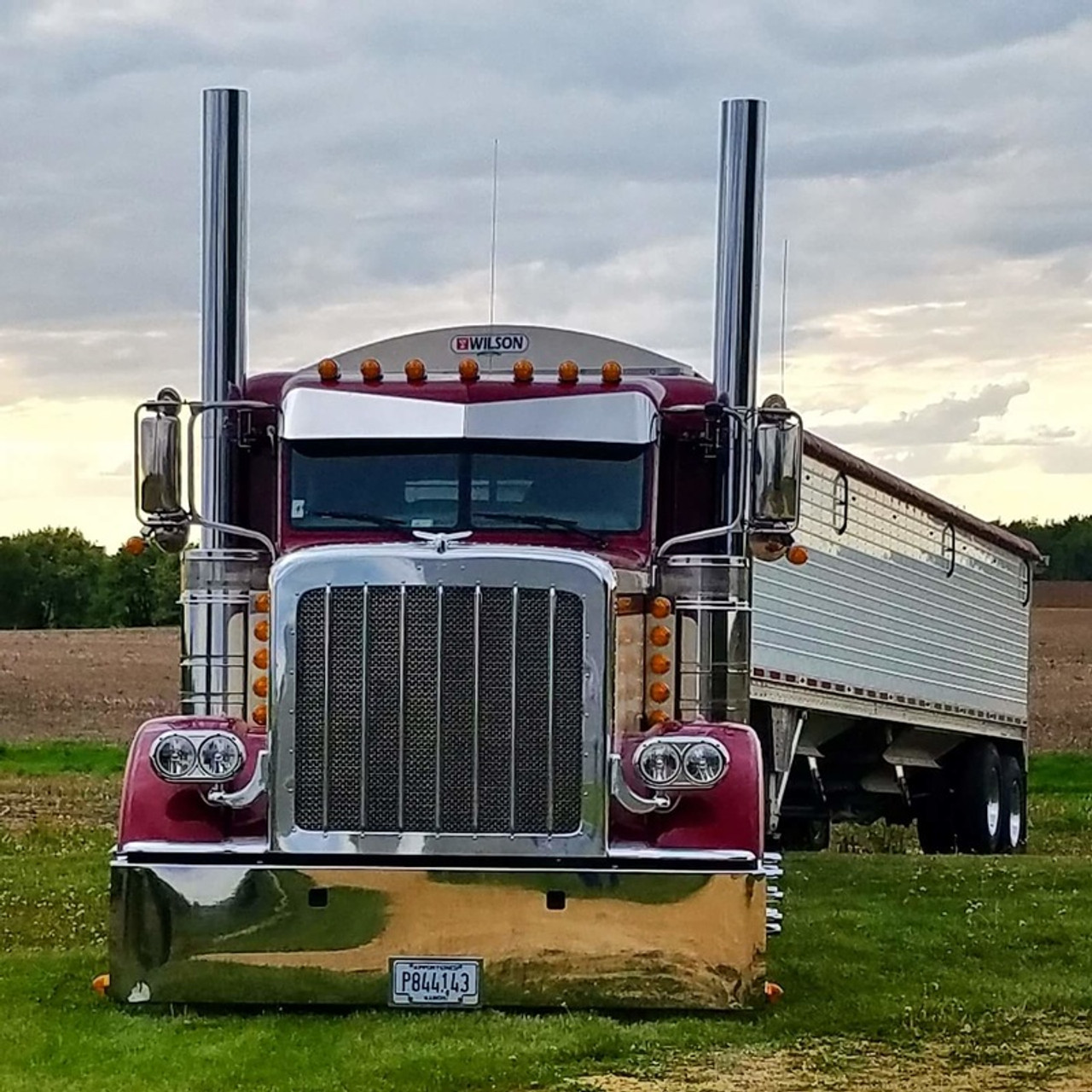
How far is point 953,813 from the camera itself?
69.8 feet

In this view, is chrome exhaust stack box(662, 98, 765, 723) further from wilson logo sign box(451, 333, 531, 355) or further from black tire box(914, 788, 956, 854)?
black tire box(914, 788, 956, 854)

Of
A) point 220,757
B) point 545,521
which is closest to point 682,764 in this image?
point 545,521

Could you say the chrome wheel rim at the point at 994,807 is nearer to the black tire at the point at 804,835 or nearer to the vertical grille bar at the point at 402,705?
the black tire at the point at 804,835

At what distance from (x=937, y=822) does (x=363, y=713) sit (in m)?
13.1

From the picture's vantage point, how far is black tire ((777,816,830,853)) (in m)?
19.8

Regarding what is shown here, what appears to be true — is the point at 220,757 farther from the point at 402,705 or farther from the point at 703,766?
the point at 703,766

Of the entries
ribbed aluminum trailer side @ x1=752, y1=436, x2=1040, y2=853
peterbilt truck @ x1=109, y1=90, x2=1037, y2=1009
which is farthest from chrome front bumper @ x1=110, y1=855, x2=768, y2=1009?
ribbed aluminum trailer side @ x1=752, y1=436, x2=1040, y2=853

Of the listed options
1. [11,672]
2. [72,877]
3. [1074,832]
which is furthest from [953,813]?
[11,672]

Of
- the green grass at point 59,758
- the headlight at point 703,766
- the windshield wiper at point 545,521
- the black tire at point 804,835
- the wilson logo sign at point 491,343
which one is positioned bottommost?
the green grass at point 59,758

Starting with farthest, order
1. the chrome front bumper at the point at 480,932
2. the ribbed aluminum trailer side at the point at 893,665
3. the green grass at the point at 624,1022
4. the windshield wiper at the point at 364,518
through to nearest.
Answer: the ribbed aluminum trailer side at the point at 893,665 < the windshield wiper at the point at 364,518 < the chrome front bumper at the point at 480,932 < the green grass at the point at 624,1022

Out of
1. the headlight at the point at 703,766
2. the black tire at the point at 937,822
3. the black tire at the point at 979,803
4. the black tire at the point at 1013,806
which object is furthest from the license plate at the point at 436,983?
the black tire at the point at 1013,806

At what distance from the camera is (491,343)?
35.2 ft

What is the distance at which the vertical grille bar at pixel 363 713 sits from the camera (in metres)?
9.17

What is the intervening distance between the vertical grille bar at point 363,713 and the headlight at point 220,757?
519 millimetres
